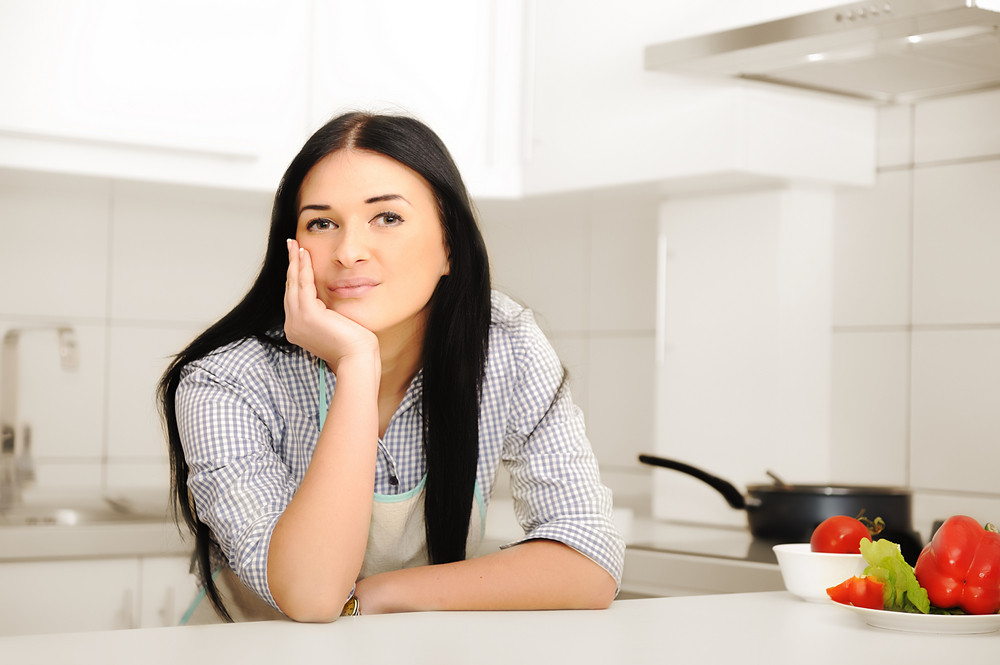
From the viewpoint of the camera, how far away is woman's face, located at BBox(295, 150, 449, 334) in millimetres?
1274

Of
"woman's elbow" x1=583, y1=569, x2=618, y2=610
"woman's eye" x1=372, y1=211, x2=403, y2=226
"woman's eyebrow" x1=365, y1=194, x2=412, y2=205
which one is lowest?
"woman's elbow" x1=583, y1=569, x2=618, y2=610

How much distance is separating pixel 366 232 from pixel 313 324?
4.5 inches

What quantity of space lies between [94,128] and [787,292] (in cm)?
121

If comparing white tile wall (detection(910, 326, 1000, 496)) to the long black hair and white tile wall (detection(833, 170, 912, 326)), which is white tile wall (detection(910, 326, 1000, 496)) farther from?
the long black hair

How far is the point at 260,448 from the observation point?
121 centimetres

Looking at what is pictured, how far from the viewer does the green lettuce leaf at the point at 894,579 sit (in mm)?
1009

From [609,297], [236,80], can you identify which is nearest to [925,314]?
[609,297]

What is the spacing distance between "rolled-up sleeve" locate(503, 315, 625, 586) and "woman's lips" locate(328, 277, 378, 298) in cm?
21

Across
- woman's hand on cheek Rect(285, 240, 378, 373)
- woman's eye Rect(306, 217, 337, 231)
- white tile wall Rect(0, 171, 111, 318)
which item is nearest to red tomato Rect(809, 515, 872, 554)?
woman's hand on cheek Rect(285, 240, 378, 373)

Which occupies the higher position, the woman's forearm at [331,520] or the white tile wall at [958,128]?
the white tile wall at [958,128]

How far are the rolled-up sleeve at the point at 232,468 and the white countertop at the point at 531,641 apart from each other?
5.1 inches

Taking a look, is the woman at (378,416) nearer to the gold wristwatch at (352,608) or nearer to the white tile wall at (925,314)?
the gold wristwatch at (352,608)

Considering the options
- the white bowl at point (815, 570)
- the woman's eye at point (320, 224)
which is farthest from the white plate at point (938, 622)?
the woman's eye at point (320, 224)

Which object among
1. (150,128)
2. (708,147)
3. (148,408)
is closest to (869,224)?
(708,147)
